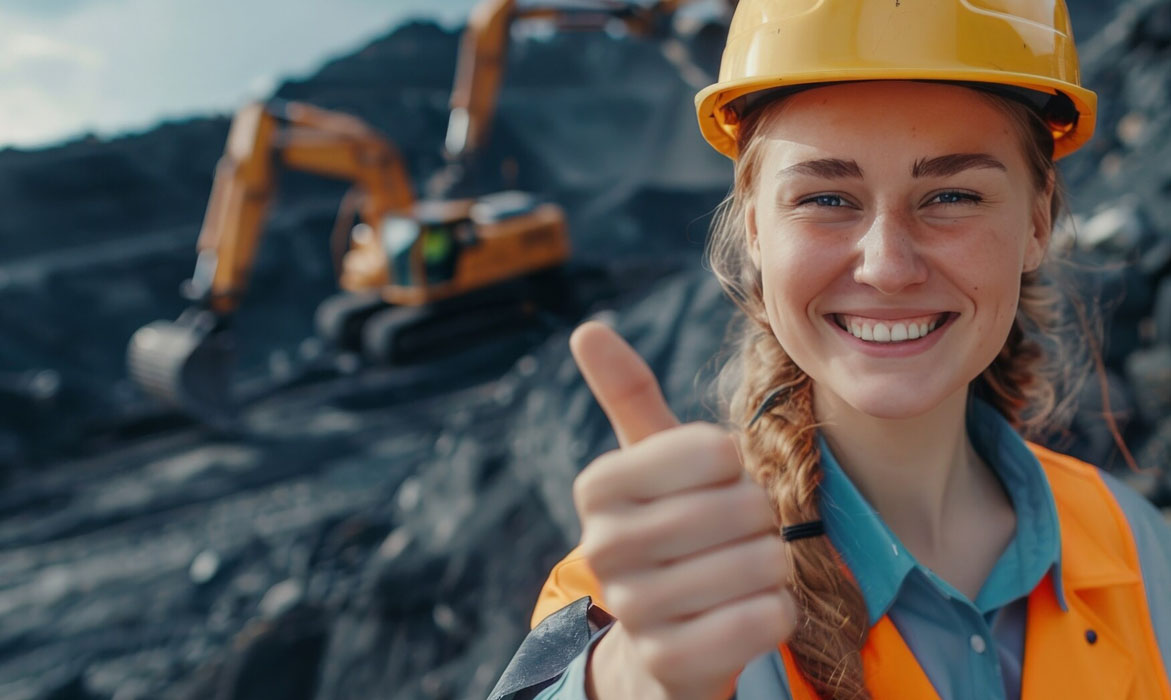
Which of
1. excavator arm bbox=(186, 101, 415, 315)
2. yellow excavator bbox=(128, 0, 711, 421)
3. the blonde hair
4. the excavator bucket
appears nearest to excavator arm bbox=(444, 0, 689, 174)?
yellow excavator bbox=(128, 0, 711, 421)

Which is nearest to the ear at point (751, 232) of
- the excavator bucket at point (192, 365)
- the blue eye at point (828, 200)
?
the blue eye at point (828, 200)

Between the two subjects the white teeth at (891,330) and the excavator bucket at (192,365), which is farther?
the excavator bucket at (192,365)

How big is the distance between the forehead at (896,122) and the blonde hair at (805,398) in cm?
6

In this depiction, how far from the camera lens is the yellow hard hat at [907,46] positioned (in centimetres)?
110

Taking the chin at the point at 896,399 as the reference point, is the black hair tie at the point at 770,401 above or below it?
below

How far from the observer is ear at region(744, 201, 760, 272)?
1298 millimetres

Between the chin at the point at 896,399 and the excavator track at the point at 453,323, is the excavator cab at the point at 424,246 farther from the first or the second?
the chin at the point at 896,399

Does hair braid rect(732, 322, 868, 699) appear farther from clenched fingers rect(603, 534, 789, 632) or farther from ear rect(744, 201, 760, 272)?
clenched fingers rect(603, 534, 789, 632)

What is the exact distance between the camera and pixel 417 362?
→ 10172 mm

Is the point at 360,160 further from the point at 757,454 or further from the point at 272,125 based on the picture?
the point at 757,454

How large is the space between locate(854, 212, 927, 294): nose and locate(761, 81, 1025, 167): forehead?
0.09 m

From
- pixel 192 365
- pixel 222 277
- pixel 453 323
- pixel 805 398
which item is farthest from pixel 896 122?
pixel 453 323

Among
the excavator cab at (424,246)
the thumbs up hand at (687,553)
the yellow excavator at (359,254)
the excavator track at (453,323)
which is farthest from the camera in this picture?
the excavator track at (453,323)

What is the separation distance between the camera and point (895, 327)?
1.15 meters
